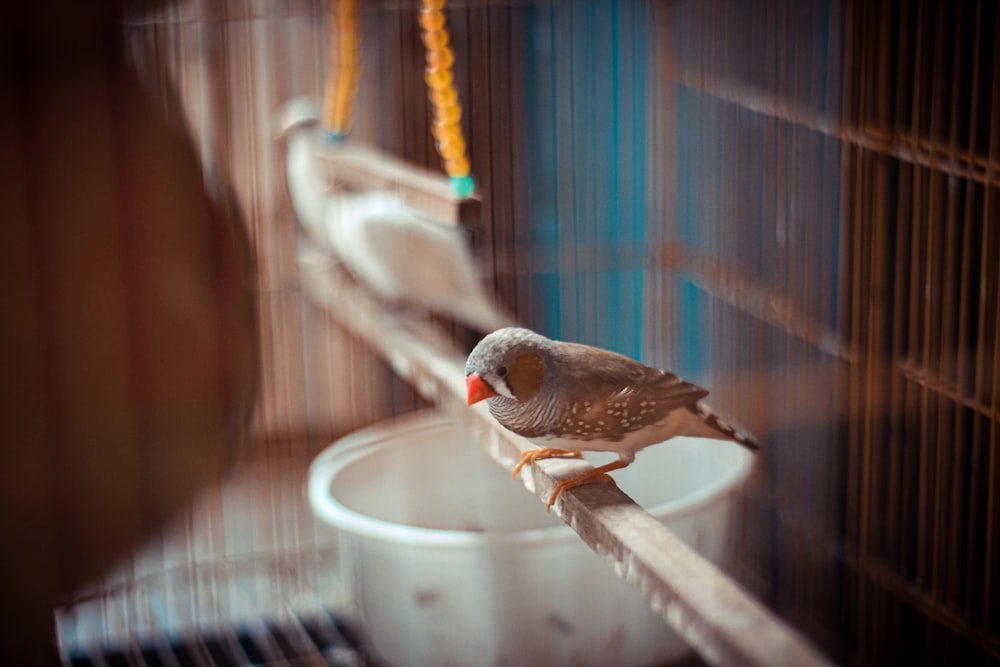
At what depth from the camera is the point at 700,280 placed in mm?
1912

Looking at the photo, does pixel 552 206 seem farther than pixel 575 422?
Yes

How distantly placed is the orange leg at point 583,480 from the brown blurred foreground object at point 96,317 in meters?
0.28

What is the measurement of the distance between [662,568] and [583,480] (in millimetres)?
167

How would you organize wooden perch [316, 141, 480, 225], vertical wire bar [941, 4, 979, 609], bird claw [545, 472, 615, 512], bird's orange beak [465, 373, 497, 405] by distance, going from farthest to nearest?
vertical wire bar [941, 4, 979, 609], wooden perch [316, 141, 480, 225], bird claw [545, 472, 615, 512], bird's orange beak [465, 373, 497, 405]

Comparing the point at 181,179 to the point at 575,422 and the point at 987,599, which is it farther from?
the point at 987,599

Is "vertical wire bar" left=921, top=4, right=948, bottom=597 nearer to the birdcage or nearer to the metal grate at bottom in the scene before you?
the birdcage

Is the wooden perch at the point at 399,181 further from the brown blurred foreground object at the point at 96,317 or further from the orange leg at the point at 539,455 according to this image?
the brown blurred foreground object at the point at 96,317

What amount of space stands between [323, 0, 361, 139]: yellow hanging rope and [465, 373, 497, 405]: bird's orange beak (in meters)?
0.96

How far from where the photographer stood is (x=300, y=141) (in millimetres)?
1914

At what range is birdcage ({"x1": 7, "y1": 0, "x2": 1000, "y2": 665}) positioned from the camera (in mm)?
1314

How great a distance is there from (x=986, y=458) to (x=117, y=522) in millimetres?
1057

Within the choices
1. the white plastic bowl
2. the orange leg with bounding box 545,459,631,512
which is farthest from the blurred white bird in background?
the orange leg with bounding box 545,459,631,512

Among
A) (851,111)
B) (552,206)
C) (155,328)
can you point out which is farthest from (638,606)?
(552,206)

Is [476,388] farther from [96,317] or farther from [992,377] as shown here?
[992,377]
